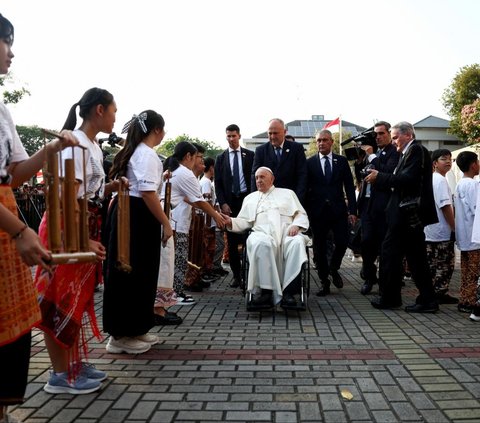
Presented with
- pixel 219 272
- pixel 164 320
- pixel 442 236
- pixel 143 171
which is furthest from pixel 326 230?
pixel 143 171

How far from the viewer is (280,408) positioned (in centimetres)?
316

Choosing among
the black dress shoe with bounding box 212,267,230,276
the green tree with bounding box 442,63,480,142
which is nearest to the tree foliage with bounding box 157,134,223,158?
the green tree with bounding box 442,63,480,142

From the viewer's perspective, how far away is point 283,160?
7.73m

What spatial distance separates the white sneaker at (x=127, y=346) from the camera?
14.3 ft

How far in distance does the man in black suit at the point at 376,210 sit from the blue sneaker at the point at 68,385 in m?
4.80

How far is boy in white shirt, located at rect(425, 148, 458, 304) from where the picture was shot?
6.86 meters

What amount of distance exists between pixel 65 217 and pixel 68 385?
56.8 inches

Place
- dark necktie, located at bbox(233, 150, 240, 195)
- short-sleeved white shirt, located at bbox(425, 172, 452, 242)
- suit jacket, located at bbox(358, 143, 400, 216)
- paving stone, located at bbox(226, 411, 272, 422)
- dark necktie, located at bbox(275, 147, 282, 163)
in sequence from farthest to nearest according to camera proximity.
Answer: dark necktie, located at bbox(233, 150, 240, 195), dark necktie, located at bbox(275, 147, 282, 163), suit jacket, located at bbox(358, 143, 400, 216), short-sleeved white shirt, located at bbox(425, 172, 452, 242), paving stone, located at bbox(226, 411, 272, 422)

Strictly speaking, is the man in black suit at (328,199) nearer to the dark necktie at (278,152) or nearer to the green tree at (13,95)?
the dark necktie at (278,152)

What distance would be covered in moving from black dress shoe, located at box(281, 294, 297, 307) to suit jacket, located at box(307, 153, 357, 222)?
6.39ft

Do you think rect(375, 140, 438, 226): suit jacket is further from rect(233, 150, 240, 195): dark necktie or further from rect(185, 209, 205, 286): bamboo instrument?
rect(185, 209, 205, 286): bamboo instrument

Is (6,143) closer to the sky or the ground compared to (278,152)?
closer to the ground

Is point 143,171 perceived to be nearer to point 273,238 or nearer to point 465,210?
point 273,238

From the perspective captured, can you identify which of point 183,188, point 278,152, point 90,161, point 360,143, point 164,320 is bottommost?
point 164,320
